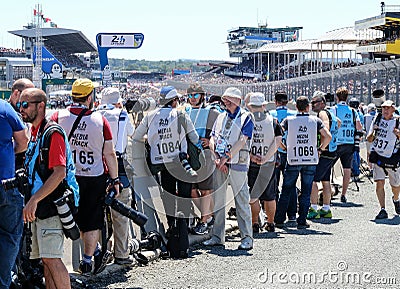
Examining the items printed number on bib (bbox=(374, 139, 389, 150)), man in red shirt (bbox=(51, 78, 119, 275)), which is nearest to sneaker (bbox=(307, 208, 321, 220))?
printed number on bib (bbox=(374, 139, 389, 150))

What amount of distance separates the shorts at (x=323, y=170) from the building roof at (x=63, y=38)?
78.3m

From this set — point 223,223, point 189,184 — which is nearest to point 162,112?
point 189,184

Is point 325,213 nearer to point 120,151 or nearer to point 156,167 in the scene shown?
point 156,167

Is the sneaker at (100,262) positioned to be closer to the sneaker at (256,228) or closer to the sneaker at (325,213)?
the sneaker at (256,228)

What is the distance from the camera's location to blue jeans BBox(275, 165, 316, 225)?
10.5m

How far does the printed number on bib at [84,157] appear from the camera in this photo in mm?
6734

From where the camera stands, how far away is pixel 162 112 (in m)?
8.47

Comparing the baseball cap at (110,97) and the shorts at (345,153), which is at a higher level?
the baseball cap at (110,97)

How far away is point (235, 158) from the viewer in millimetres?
8844

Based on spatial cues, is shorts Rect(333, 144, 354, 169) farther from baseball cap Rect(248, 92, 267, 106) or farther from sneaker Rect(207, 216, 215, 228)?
sneaker Rect(207, 216, 215, 228)

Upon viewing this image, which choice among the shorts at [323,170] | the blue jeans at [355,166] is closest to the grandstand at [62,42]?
the blue jeans at [355,166]

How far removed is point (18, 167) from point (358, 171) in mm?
11031

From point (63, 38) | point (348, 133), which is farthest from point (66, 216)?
point (63, 38)

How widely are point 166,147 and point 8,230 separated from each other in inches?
123
